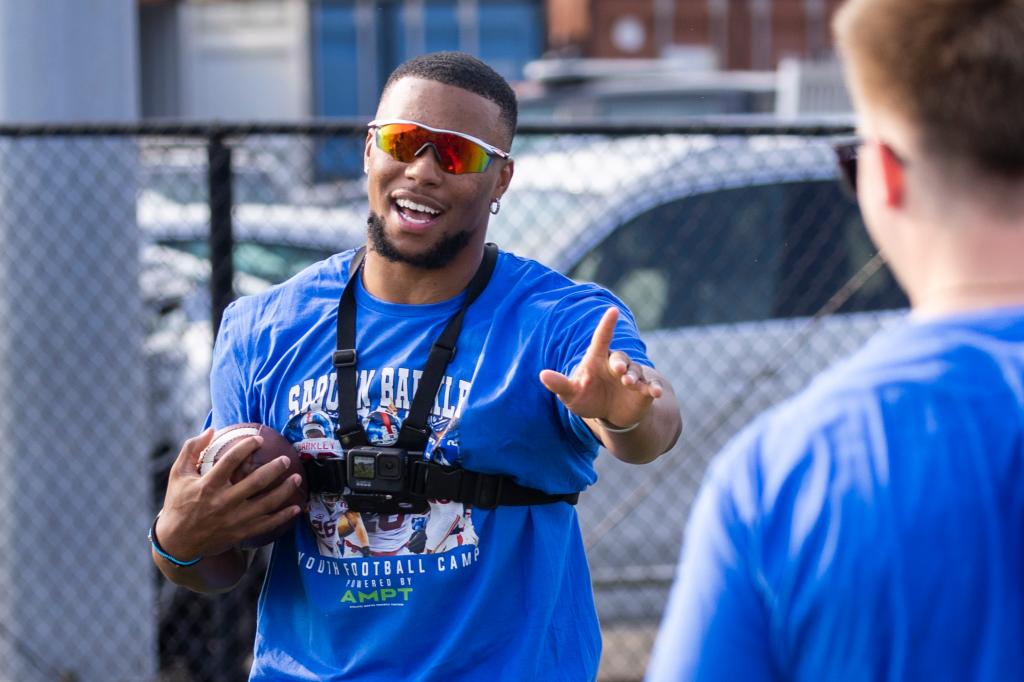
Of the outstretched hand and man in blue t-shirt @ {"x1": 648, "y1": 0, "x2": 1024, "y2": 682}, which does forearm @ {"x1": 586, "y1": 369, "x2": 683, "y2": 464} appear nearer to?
the outstretched hand

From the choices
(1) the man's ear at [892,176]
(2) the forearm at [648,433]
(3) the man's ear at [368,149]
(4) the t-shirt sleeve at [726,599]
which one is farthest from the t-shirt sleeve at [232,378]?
(1) the man's ear at [892,176]

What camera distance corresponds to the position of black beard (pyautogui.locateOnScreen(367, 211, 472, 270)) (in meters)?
2.83

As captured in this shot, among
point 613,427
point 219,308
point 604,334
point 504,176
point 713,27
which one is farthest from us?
point 713,27

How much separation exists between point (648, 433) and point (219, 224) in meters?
2.97

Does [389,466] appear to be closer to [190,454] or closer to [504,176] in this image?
[190,454]

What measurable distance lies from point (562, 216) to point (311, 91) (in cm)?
1915

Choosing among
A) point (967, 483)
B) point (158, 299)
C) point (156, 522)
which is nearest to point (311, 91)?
point (158, 299)

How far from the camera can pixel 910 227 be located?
1456 mm

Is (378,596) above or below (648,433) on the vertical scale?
below

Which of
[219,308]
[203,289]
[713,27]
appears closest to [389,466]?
[219,308]

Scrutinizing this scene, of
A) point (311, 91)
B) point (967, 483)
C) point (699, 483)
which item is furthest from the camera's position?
point (311, 91)

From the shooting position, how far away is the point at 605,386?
2410 mm

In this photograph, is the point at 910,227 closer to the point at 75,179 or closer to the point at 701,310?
the point at 75,179

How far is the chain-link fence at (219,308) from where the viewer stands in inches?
201
